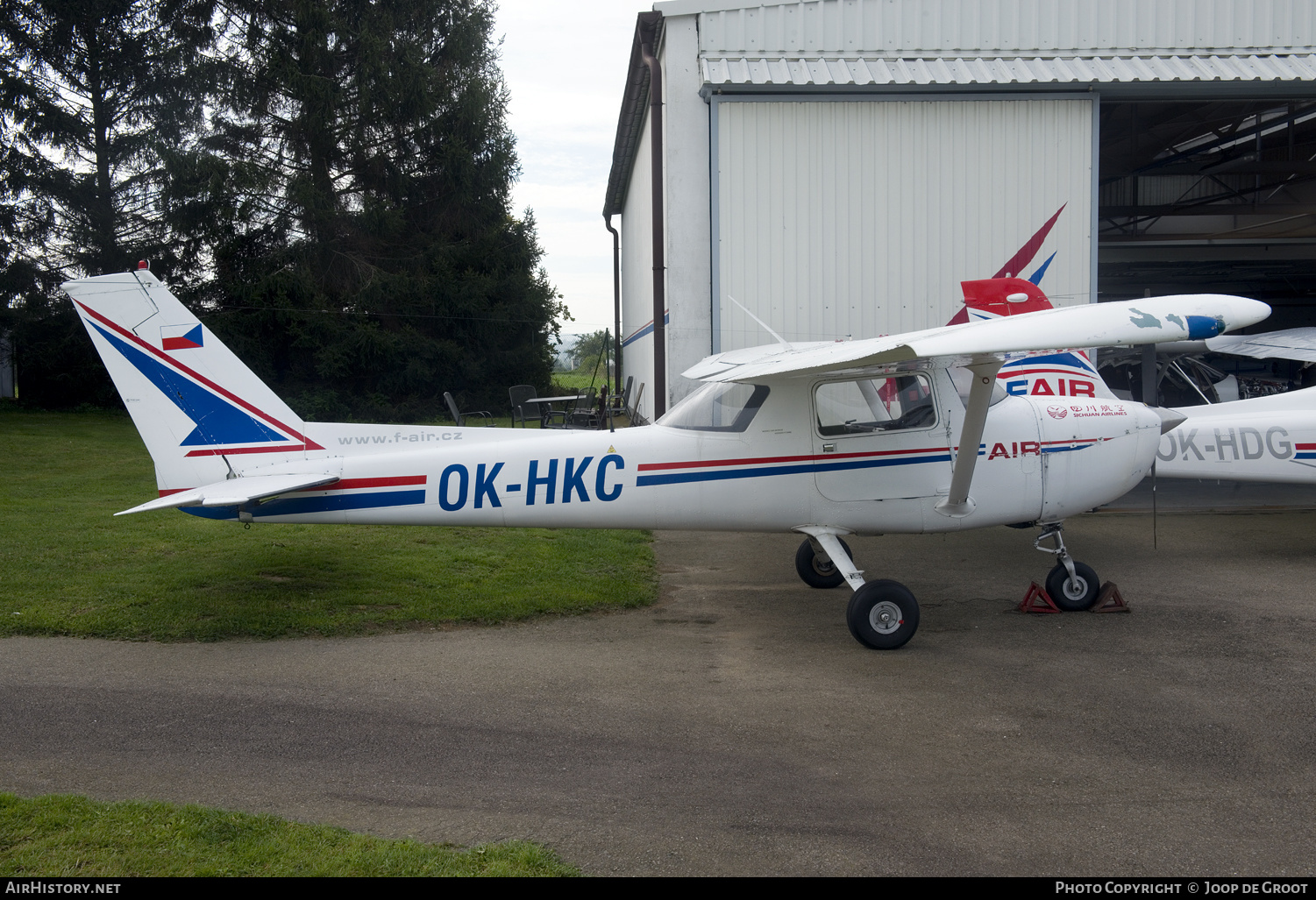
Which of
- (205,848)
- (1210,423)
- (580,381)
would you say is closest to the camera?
(205,848)

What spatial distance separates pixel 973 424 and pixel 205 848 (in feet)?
16.2

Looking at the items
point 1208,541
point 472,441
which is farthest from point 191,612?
point 1208,541

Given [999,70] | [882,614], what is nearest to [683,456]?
[882,614]

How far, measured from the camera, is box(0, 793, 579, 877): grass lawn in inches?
130

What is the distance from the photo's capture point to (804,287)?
1160 cm

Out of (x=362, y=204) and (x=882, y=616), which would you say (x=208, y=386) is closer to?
(x=882, y=616)

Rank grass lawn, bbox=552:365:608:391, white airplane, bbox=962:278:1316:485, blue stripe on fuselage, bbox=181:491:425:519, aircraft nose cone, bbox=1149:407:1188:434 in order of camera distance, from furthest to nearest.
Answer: grass lawn, bbox=552:365:608:391
white airplane, bbox=962:278:1316:485
aircraft nose cone, bbox=1149:407:1188:434
blue stripe on fuselage, bbox=181:491:425:519

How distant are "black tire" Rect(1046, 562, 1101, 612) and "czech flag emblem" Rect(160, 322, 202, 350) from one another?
6.69m

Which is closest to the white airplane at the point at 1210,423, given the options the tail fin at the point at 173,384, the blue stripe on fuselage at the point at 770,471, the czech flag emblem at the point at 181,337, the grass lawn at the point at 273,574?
the blue stripe on fuselage at the point at 770,471

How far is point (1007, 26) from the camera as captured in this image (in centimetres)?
1152

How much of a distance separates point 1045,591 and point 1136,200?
16808mm

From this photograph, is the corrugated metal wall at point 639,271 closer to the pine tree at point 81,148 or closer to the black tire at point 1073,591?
the black tire at point 1073,591

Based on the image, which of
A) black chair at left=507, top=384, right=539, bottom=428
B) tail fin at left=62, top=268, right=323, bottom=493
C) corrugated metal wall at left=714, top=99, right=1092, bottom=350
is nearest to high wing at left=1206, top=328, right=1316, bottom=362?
corrugated metal wall at left=714, top=99, right=1092, bottom=350

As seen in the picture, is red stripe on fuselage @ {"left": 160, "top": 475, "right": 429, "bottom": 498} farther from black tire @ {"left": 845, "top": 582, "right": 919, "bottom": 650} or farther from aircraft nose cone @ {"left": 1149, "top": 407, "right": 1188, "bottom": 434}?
aircraft nose cone @ {"left": 1149, "top": 407, "right": 1188, "bottom": 434}
